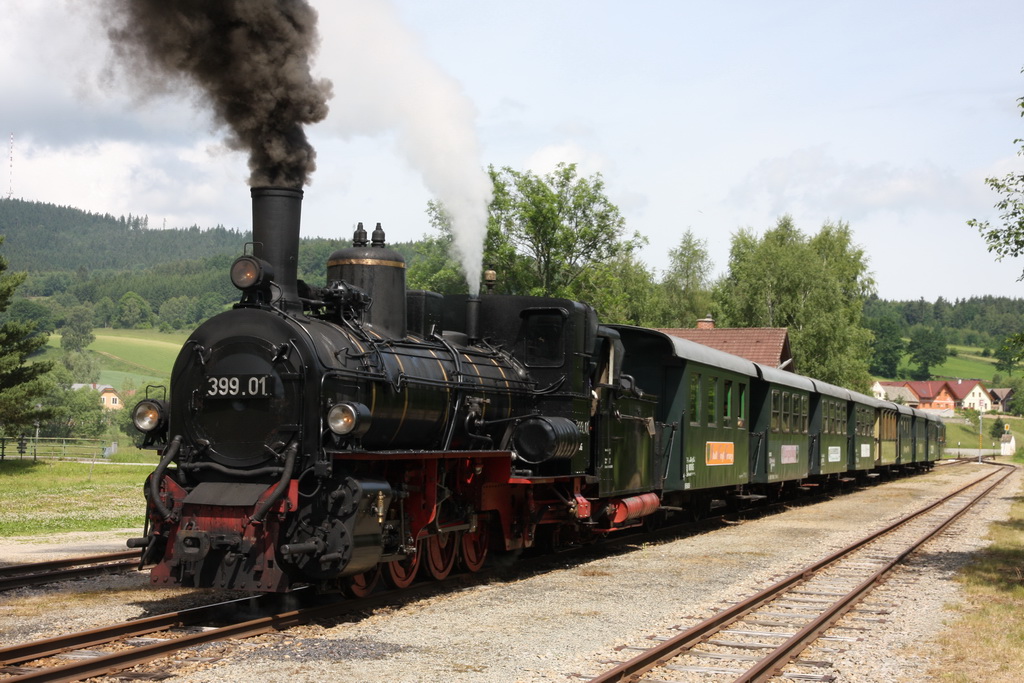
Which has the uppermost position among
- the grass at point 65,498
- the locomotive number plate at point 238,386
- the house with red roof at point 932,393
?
the house with red roof at point 932,393

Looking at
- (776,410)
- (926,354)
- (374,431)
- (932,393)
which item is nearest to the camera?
(374,431)

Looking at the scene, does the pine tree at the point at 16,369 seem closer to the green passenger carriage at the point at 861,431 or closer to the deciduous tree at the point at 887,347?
the green passenger carriage at the point at 861,431

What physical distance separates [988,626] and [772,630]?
6.41 feet

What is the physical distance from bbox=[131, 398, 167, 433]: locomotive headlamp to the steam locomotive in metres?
0.02

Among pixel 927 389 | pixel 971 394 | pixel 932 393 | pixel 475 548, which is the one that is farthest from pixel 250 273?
pixel 971 394

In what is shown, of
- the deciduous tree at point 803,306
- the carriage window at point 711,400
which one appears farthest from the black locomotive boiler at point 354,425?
the deciduous tree at point 803,306

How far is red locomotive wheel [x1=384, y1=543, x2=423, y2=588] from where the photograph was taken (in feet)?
32.2

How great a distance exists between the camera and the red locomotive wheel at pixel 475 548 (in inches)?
437

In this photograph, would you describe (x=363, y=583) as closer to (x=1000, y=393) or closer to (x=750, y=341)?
(x=750, y=341)

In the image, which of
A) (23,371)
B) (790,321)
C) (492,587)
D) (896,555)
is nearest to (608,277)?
(790,321)

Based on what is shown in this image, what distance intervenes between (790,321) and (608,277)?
14.2m

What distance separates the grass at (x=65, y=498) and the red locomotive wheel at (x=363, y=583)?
28.0 ft

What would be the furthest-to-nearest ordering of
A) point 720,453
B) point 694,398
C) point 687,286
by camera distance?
point 687,286 → point 720,453 → point 694,398

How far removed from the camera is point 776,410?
20.5 meters
